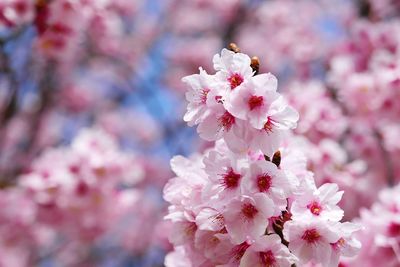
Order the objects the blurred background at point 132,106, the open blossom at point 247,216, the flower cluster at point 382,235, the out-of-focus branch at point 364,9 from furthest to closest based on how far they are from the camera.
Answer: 1. the out-of-focus branch at point 364,9
2. the blurred background at point 132,106
3. the flower cluster at point 382,235
4. the open blossom at point 247,216

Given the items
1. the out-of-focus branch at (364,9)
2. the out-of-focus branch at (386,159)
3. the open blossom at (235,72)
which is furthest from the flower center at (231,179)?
the out-of-focus branch at (364,9)

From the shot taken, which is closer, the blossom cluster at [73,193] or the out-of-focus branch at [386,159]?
the blossom cluster at [73,193]

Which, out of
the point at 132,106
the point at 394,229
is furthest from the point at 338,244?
the point at 132,106

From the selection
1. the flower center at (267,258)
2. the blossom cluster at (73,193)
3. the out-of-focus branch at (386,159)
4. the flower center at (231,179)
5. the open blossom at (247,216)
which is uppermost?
the blossom cluster at (73,193)

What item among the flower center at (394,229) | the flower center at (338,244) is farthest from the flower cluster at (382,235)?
the flower center at (338,244)

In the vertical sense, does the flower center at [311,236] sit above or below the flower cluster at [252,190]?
below

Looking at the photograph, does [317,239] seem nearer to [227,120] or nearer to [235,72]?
[227,120]

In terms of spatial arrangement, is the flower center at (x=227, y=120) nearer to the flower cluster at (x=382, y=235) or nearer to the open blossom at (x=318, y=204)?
the open blossom at (x=318, y=204)

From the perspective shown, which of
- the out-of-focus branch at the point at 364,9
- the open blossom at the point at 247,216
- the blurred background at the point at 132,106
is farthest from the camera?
the out-of-focus branch at the point at 364,9
